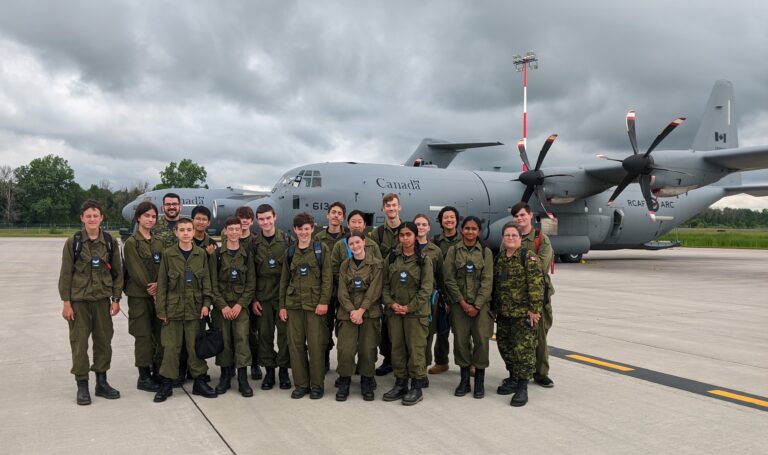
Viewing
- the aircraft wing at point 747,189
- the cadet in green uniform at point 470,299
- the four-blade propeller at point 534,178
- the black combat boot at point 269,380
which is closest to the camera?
the cadet in green uniform at point 470,299

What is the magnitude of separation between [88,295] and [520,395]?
430 centimetres

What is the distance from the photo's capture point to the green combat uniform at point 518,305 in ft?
A: 17.8

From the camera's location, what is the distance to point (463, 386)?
18.4 ft

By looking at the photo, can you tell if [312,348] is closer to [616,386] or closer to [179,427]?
[179,427]

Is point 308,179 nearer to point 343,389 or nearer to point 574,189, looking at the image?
point 574,189

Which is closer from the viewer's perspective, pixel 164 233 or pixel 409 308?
pixel 409 308

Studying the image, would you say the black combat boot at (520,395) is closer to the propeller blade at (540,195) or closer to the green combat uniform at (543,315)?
the green combat uniform at (543,315)

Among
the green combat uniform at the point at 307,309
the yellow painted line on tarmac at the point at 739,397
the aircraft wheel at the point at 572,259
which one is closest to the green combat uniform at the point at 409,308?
the green combat uniform at the point at 307,309

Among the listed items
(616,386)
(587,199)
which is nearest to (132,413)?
(616,386)

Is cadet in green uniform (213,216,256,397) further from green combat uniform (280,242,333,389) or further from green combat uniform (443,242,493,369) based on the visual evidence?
green combat uniform (443,242,493,369)

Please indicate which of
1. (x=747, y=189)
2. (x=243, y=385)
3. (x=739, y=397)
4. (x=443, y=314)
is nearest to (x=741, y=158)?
(x=747, y=189)

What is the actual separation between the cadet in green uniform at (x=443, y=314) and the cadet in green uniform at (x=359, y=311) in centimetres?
80

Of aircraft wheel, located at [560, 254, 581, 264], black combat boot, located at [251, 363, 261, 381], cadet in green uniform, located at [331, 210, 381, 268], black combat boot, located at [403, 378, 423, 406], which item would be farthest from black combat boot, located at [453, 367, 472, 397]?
aircraft wheel, located at [560, 254, 581, 264]

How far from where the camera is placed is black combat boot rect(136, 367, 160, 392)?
18.7 ft
